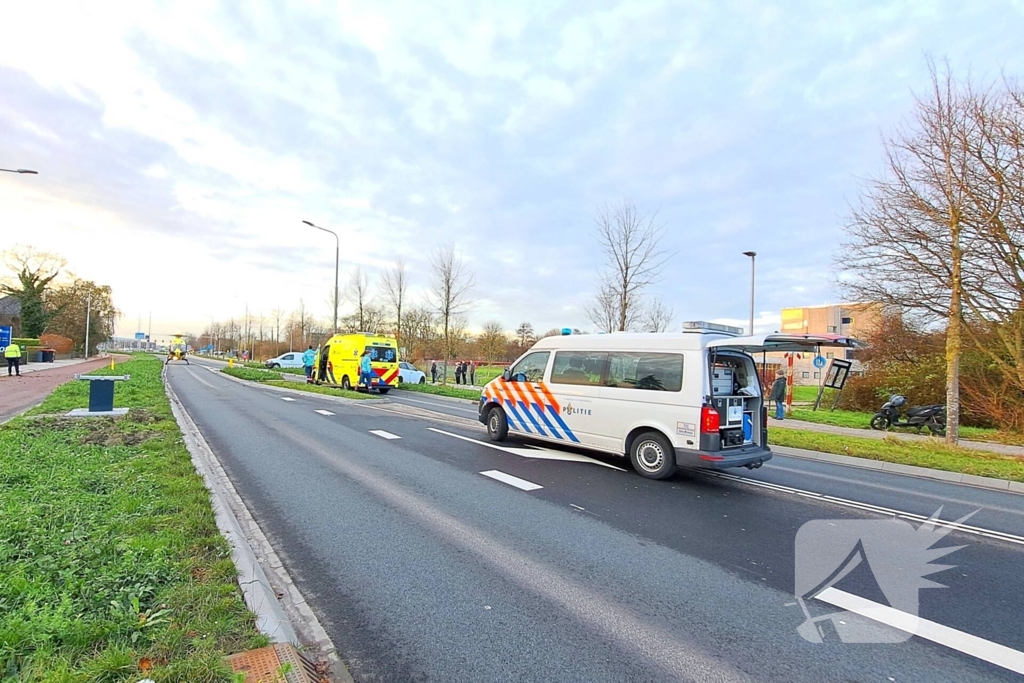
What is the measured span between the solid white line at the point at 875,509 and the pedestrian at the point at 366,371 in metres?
19.7

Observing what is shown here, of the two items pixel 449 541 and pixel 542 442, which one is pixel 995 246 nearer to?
pixel 542 442

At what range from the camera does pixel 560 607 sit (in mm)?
3746

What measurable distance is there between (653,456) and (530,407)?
2750mm

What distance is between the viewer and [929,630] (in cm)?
354

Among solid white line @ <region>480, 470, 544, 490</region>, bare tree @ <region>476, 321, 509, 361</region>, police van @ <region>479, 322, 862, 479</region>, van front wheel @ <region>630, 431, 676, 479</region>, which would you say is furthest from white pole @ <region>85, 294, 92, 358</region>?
van front wheel @ <region>630, 431, 676, 479</region>

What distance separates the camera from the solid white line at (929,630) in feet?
10.6

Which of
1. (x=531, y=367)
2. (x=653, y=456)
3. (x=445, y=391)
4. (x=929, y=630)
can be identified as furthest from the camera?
(x=445, y=391)

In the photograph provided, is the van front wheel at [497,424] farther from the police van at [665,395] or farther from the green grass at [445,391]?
the green grass at [445,391]

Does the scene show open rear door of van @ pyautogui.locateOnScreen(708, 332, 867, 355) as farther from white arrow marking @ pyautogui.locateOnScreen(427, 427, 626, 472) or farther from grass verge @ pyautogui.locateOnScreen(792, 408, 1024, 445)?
grass verge @ pyautogui.locateOnScreen(792, 408, 1024, 445)

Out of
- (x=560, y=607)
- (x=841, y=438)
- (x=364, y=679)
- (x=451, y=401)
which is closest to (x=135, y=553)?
(x=364, y=679)

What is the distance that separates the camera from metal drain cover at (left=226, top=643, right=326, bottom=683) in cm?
269

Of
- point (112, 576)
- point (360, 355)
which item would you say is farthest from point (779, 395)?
point (112, 576)

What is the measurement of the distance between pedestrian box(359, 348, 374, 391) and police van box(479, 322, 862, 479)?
57.4 ft

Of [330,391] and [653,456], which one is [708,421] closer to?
[653,456]
